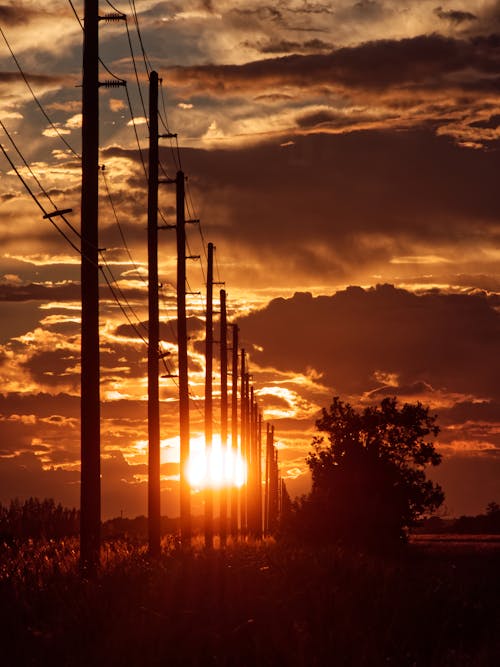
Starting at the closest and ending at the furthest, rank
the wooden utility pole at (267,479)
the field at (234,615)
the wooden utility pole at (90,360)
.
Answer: the field at (234,615), the wooden utility pole at (90,360), the wooden utility pole at (267,479)

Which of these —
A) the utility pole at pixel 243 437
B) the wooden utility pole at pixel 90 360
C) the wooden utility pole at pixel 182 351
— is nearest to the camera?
the wooden utility pole at pixel 90 360

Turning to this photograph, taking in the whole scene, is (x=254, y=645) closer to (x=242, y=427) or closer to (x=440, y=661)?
(x=440, y=661)

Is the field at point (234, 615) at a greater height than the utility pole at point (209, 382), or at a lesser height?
lesser

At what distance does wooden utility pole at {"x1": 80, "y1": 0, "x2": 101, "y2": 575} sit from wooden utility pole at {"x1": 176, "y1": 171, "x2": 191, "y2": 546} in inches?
652

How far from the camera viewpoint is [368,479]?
61375 millimetres

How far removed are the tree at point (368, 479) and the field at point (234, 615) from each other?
107 ft

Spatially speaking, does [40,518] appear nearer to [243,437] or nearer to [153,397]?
[153,397]

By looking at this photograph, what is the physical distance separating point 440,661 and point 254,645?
7.53ft

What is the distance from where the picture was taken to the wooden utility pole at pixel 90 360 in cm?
2259

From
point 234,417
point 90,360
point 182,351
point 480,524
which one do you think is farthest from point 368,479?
point 480,524

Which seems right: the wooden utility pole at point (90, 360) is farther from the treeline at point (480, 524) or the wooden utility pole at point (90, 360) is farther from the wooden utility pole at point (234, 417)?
the treeline at point (480, 524)

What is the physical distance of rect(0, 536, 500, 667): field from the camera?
1439 cm

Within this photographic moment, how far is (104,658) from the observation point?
1401 cm

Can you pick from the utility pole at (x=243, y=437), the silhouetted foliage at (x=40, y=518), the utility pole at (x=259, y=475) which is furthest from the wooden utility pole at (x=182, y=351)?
the utility pole at (x=259, y=475)
